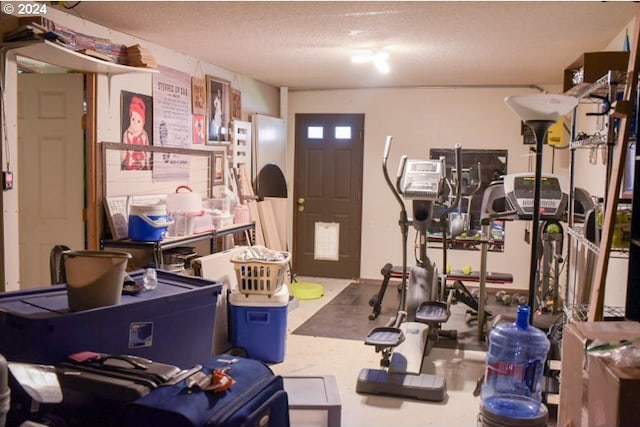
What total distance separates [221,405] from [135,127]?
10.3 ft

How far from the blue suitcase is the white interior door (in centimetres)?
258

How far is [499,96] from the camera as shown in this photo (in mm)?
6500

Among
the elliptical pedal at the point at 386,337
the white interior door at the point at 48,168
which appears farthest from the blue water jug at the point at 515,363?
the white interior door at the point at 48,168

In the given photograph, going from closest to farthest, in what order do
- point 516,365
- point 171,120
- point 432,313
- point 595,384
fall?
1. point 595,384
2. point 516,365
3. point 432,313
4. point 171,120

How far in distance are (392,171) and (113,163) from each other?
3.68 meters

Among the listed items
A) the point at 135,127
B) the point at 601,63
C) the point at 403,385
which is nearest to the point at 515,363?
the point at 403,385

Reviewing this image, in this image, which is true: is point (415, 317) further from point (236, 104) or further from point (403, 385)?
point (236, 104)

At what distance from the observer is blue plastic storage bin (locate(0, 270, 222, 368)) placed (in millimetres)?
A: 2045

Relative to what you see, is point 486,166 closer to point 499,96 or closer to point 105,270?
point 499,96

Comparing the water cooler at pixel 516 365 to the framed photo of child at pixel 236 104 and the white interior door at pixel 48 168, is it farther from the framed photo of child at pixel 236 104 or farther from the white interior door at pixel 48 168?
the framed photo of child at pixel 236 104

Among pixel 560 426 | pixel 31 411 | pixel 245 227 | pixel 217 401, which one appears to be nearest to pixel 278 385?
pixel 217 401

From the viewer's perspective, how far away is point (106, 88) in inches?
158

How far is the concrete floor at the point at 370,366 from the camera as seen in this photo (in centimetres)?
320

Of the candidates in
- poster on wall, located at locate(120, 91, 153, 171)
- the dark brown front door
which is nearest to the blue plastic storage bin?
poster on wall, located at locate(120, 91, 153, 171)
